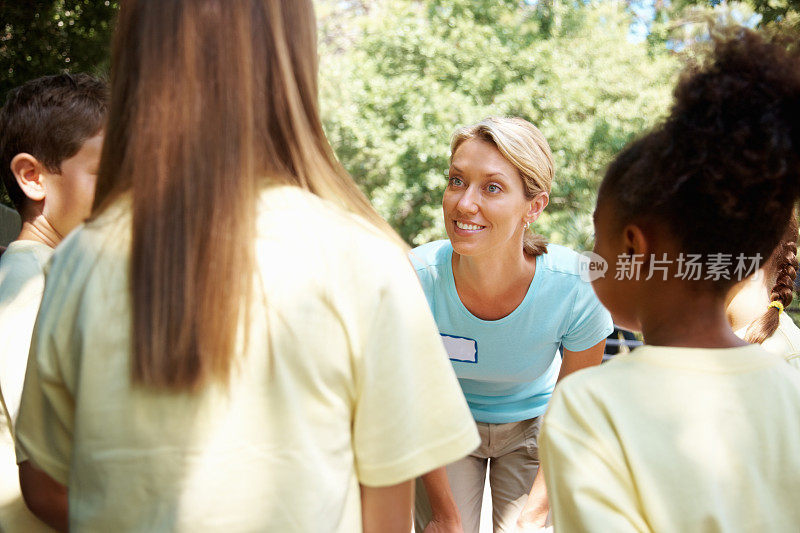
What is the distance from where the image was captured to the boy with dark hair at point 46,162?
1870 mm

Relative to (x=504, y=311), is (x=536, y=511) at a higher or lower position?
lower

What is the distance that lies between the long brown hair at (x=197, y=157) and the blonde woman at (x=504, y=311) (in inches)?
67.9

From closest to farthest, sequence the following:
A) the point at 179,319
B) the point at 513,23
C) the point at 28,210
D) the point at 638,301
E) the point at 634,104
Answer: the point at 179,319
the point at 638,301
the point at 28,210
the point at 634,104
the point at 513,23

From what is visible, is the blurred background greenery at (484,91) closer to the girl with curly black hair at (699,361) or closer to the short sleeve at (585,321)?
the short sleeve at (585,321)

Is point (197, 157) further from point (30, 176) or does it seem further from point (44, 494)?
point (30, 176)

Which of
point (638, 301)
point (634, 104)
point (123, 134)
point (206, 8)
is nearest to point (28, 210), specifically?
point (123, 134)

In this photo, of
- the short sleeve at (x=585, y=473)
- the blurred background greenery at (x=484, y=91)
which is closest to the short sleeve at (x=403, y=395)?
the short sleeve at (x=585, y=473)

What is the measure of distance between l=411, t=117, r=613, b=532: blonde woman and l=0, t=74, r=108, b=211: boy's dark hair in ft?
4.18

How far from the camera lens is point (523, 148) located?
2.86 metres

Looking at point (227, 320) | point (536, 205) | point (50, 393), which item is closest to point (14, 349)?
point (50, 393)

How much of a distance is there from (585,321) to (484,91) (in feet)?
30.2

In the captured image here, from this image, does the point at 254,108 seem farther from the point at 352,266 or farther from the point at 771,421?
the point at 771,421

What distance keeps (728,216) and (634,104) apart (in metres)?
10.9

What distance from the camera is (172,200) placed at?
3.56ft
